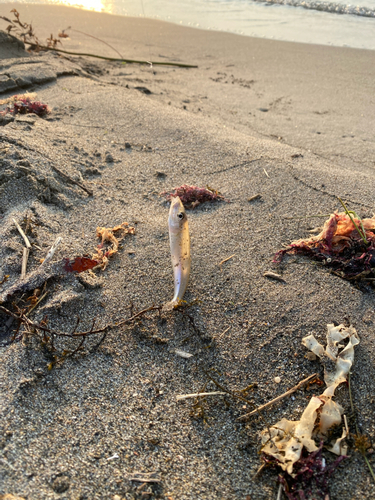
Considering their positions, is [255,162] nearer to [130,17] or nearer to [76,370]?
[76,370]

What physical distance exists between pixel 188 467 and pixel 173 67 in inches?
250

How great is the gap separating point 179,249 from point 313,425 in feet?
3.59

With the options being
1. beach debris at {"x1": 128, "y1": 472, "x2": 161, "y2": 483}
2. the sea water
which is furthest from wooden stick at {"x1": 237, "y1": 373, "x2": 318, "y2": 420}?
the sea water

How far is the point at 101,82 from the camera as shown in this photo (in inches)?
207

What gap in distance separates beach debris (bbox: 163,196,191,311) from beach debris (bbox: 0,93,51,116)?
8.77 ft

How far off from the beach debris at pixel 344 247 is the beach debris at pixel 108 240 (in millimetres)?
1060

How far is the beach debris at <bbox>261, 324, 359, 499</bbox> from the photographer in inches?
58.4

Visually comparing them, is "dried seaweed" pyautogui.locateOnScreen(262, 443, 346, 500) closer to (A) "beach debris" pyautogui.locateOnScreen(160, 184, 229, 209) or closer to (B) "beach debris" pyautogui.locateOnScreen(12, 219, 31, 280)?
(B) "beach debris" pyautogui.locateOnScreen(12, 219, 31, 280)

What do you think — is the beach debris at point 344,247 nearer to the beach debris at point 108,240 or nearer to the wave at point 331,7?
the beach debris at point 108,240

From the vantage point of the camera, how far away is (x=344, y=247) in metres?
2.33

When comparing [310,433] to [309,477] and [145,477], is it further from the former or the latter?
[145,477]

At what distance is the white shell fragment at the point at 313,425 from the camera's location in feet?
4.99

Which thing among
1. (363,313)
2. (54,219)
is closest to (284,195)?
(363,313)

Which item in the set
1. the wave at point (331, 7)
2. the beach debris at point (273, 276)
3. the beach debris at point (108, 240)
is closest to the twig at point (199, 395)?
the beach debris at point (273, 276)
